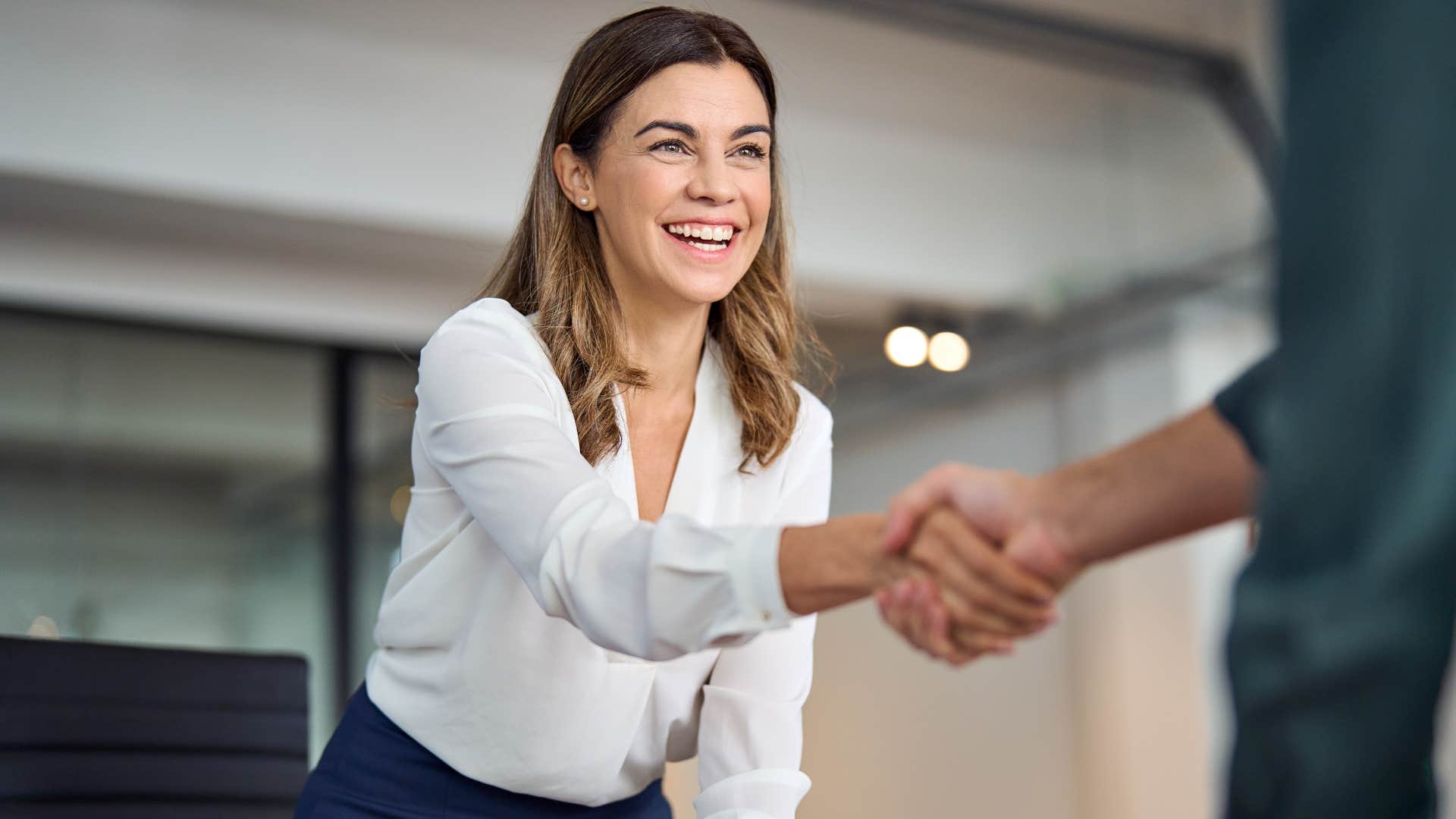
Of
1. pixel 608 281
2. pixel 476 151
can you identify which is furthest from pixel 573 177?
pixel 476 151

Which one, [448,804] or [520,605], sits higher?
Result: [520,605]

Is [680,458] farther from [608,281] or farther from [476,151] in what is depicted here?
[476,151]

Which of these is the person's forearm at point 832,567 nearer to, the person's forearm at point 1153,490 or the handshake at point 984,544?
the handshake at point 984,544

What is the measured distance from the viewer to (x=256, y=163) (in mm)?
4176

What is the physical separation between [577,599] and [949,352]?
448cm

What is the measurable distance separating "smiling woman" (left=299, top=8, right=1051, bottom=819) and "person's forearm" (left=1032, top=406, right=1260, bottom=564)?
4.5 inches

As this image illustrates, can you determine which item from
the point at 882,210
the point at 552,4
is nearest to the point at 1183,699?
the point at 882,210

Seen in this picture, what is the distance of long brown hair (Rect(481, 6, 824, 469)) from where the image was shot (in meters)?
1.65

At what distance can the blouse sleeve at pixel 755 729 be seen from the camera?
160 cm

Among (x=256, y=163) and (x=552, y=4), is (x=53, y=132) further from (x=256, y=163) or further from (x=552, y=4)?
(x=552, y=4)

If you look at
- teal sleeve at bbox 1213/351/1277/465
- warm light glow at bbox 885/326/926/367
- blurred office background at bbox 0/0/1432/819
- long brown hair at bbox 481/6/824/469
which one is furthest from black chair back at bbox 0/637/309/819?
warm light glow at bbox 885/326/926/367

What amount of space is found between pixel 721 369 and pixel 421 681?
0.55 metres

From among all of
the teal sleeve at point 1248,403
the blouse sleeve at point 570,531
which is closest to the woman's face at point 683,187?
the blouse sleeve at point 570,531

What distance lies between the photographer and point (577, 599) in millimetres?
1187
